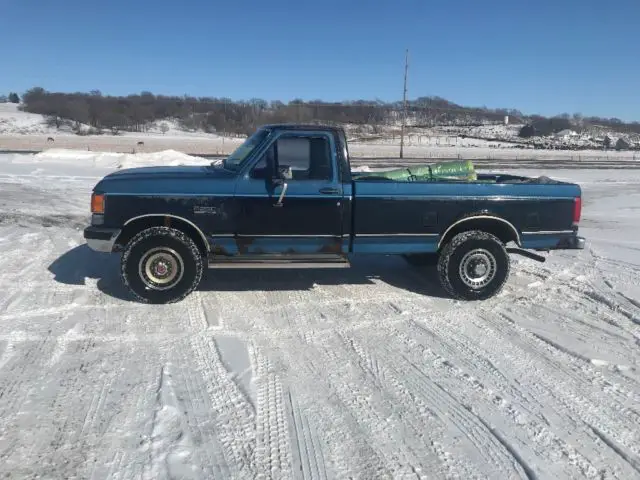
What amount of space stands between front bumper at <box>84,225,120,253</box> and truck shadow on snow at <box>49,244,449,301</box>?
0.66 m

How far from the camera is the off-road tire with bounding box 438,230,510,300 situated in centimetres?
652

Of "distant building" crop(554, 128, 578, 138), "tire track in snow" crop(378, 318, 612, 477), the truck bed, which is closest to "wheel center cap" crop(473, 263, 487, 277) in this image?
the truck bed

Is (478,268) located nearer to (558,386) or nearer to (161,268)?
(558,386)

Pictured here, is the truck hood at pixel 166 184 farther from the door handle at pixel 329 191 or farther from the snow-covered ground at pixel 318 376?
the snow-covered ground at pixel 318 376

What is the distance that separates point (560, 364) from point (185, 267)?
378 centimetres

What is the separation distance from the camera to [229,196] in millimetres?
6090

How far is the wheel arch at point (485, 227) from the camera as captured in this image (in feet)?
21.4

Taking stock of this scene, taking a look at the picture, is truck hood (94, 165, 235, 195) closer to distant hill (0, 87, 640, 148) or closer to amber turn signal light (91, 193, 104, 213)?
amber turn signal light (91, 193, 104, 213)

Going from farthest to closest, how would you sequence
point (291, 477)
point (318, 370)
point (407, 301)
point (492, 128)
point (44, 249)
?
1. point (492, 128)
2. point (44, 249)
3. point (407, 301)
4. point (318, 370)
5. point (291, 477)

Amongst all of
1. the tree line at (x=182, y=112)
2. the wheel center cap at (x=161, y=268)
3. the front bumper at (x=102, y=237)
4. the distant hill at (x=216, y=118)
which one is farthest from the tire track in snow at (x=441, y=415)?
the tree line at (x=182, y=112)

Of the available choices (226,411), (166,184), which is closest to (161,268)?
(166,184)

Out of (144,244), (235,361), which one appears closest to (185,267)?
(144,244)

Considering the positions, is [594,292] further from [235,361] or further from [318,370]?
[235,361]

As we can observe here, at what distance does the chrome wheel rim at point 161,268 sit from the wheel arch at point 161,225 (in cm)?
29
